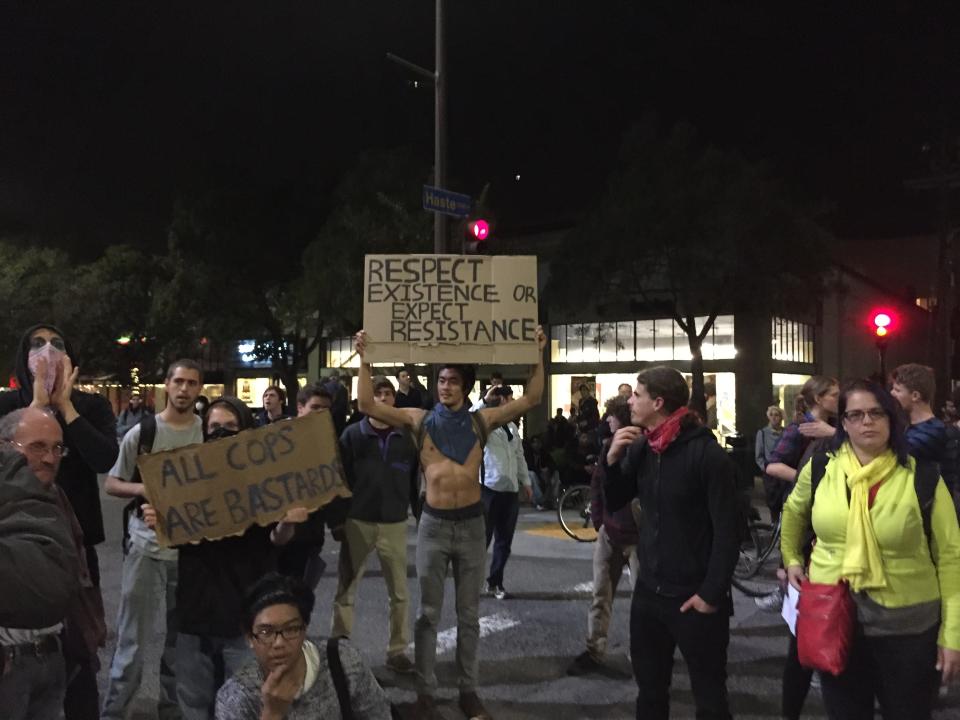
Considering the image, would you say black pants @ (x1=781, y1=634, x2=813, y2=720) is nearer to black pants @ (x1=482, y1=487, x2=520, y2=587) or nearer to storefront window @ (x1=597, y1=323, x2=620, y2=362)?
black pants @ (x1=482, y1=487, x2=520, y2=587)

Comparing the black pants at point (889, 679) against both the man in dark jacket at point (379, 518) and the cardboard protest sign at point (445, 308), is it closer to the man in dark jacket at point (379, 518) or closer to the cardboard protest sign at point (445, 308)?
the cardboard protest sign at point (445, 308)

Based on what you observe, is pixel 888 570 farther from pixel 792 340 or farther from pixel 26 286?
pixel 26 286

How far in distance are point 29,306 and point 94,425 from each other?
107ft

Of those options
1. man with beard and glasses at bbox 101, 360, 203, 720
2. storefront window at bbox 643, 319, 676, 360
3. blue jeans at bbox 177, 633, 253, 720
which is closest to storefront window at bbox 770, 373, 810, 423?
storefront window at bbox 643, 319, 676, 360

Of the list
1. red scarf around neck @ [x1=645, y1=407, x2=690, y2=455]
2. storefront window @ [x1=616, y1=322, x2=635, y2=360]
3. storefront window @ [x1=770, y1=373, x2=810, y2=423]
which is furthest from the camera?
storefront window @ [x1=616, y1=322, x2=635, y2=360]

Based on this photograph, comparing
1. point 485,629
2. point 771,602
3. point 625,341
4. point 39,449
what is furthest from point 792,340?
point 39,449

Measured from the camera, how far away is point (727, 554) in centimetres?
341

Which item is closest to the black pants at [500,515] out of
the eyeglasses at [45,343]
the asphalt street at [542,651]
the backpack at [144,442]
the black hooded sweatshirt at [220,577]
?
the asphalt street at [542,651]

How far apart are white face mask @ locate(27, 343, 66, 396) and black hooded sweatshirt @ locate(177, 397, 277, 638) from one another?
101 centimetres

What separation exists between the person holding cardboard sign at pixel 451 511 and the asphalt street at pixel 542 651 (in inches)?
14.5

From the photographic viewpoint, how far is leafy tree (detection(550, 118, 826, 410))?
20.3 meters

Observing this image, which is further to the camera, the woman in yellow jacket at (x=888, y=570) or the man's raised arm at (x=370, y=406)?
the man's raised arm at (x=370, y=406)

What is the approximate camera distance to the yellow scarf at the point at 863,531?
313 centimetres

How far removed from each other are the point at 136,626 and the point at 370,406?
1.68 m
